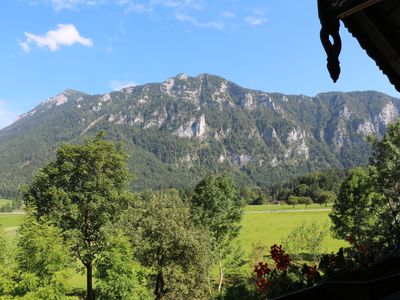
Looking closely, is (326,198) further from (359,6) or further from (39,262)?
(359,6)

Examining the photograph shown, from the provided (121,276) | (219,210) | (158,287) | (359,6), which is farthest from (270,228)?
(359,6)

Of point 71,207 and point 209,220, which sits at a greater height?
point 71,207

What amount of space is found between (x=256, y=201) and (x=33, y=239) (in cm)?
14575

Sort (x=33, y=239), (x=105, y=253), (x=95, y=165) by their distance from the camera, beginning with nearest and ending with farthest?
(x=33, y=239), (x=105, y=253), (x=95, y=165)

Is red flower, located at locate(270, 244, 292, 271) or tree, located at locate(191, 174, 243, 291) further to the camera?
tree, located at locate(191, 174, 243, 291)

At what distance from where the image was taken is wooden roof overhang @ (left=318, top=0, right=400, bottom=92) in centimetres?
217

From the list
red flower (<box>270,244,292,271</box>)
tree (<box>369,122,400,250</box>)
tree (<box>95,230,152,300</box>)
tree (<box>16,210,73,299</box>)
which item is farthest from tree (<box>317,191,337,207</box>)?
red flower (<box>270,244,292,271</box>)

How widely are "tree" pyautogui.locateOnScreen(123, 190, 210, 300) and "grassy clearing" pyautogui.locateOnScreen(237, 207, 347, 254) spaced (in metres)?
34.7

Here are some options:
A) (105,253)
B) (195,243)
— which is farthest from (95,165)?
(195,243)

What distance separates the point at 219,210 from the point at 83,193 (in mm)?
16190

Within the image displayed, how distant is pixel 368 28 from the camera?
2.72 m

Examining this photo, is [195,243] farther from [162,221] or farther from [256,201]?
[256,201]

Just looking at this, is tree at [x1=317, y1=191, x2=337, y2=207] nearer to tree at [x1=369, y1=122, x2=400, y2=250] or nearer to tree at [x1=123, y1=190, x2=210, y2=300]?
tree at [x1=369, y1=122, x2=400, y2=250]

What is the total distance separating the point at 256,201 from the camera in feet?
530
